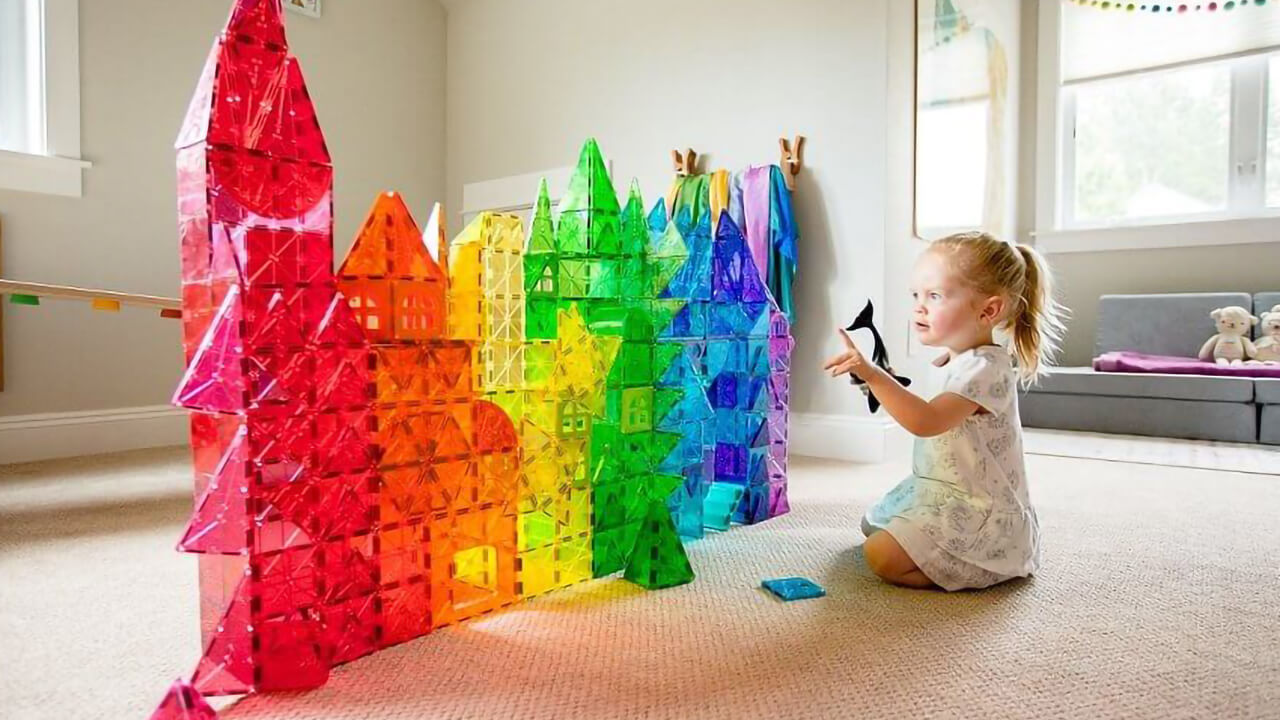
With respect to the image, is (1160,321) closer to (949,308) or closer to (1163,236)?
(1163,236)

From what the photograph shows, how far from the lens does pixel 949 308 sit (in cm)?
151

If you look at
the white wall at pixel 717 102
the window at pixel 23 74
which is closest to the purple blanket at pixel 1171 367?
the white wall at pixel 717 102

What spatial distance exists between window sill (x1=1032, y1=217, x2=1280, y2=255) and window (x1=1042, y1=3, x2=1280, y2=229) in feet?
0.24

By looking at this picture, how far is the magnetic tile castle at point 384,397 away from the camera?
104 centimetres

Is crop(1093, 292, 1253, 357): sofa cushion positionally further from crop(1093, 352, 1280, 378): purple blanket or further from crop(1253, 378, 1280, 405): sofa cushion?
crop(1253, 378, 1280, 405): sofa cushion

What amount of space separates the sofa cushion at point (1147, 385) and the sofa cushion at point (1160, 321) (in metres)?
0.39

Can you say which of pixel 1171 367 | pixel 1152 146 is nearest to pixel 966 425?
pixel 1171 367

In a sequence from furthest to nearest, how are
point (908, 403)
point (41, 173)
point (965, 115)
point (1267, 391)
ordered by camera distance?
point (965, 115) → point (1267, 391) → point (41, 173) → point (908, 403)

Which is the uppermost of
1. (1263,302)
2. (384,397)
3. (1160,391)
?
(1263,302)

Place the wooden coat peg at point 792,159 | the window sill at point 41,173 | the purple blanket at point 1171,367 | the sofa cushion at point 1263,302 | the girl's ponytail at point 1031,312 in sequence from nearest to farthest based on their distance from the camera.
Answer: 1. the girl's ponytail at point 1031,312
2. the window sill at point 41,173
3. the wooden coat peg at point 792,159
4. the purple blanket at point 1171,367
5. the sofa cushion at point 1263,302

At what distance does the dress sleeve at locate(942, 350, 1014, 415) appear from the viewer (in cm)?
146

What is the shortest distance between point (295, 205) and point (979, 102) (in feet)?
11.1

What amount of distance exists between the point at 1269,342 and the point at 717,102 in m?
2.52

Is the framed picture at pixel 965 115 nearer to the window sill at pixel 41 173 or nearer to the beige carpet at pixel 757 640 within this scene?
the beige carpet at pixel 757 640
